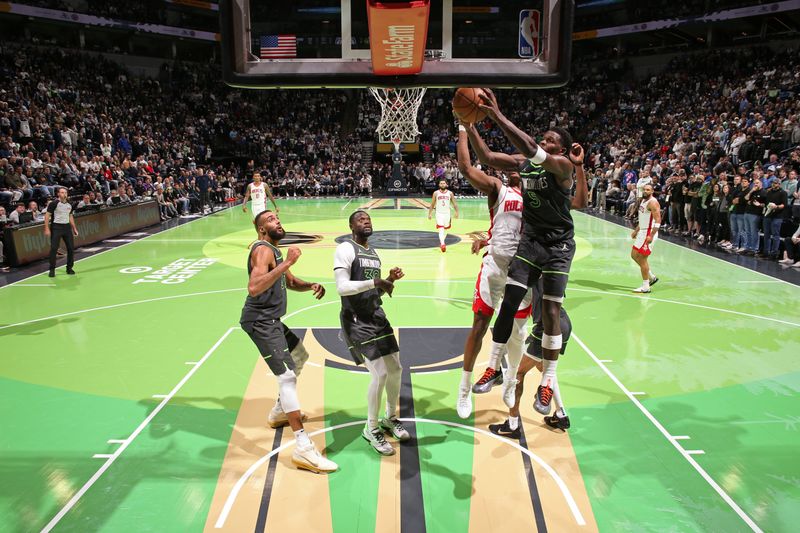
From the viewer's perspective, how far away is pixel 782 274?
40.8 feet

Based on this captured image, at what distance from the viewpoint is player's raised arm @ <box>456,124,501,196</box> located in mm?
5203

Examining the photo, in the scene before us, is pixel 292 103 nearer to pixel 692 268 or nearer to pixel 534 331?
pixel 692 268

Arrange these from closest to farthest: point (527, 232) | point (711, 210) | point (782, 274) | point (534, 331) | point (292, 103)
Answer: point (527, 232), point (534, 331), point (782, 274), point (711, 210), point (292, 103)

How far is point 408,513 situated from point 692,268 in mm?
11213

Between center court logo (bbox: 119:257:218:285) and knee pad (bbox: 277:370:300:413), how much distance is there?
761 cm

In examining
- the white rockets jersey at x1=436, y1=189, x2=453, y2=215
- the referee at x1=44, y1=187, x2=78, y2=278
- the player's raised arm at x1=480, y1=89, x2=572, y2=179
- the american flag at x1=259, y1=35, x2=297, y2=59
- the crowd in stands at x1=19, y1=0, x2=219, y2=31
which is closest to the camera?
the player's raised arm at x1=480, y1=89, x2=572, y2=179

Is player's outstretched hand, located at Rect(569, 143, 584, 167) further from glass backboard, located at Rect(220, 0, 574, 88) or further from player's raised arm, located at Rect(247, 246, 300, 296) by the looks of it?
player's raised arm, located at Rect(247, 246, 300, 296)

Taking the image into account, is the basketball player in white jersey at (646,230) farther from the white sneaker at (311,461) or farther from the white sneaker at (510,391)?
the white sneaker at (311,461)

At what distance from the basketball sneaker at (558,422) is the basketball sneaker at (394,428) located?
139 cm

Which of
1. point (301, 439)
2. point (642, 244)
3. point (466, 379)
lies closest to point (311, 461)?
point (301, 439)

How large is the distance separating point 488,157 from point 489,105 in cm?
53

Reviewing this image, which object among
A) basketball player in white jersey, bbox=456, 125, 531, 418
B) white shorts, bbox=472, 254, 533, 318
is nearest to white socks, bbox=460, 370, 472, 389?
basketball player in white jersey, bbox=456, 125, 531, 418

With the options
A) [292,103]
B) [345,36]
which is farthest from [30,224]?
[292,103]

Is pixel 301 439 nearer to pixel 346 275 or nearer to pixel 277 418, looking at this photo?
pixel 277 418
